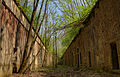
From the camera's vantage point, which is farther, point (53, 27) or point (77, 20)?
point (77, 20)

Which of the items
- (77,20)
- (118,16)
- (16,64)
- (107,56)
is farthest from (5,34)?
(77,20)

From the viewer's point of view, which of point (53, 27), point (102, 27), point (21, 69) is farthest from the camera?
Answer: point (53, 27)

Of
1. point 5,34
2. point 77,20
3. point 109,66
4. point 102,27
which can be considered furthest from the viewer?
point 77,20

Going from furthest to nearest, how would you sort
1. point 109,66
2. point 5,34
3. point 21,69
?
point 109,66 < point 21,69 < point 5,34

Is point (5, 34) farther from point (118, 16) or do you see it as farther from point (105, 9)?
point (105, 9)

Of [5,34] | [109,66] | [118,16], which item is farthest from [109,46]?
[5,34]

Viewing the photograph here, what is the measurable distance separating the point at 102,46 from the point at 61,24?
3796mm

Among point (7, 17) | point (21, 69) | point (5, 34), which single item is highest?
point (7, 17)

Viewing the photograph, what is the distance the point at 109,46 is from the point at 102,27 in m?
1.31

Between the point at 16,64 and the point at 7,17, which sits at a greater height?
the point at 7,17

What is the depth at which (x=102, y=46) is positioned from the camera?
7.24 meters

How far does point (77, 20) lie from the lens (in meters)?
9.94

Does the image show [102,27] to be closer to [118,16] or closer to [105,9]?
[105,9]

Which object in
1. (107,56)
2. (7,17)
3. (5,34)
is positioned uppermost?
→ (7,17)
